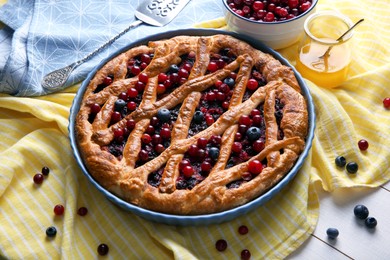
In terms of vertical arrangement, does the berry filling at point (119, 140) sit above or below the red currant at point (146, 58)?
below

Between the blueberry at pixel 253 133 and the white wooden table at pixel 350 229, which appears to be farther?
the blueberry at pixel 253 133

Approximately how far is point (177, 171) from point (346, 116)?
765mm

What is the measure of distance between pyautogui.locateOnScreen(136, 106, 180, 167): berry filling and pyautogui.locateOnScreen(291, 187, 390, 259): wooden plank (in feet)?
2.04

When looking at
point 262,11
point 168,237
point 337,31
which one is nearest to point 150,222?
point 168,237

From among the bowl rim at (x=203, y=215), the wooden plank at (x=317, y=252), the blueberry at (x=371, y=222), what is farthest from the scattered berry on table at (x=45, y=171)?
the blueberry at (x=371, y=222)

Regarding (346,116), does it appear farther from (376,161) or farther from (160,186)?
(160,186)

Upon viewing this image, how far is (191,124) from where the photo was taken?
2217mm

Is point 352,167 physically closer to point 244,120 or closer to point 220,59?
point 244,120

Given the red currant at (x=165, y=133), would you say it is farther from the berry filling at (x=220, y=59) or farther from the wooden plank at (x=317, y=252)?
Result: the wooden plank at (x=317, y=252)

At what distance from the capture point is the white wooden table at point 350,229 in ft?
6.55

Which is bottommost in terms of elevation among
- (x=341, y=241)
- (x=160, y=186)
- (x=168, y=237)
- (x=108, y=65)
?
(x=341, y=241)

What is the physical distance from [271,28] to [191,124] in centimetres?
59

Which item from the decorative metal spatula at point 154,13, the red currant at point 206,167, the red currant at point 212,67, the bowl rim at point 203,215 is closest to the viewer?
the bowl rim at point 203,215

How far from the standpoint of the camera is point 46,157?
2.28 m
